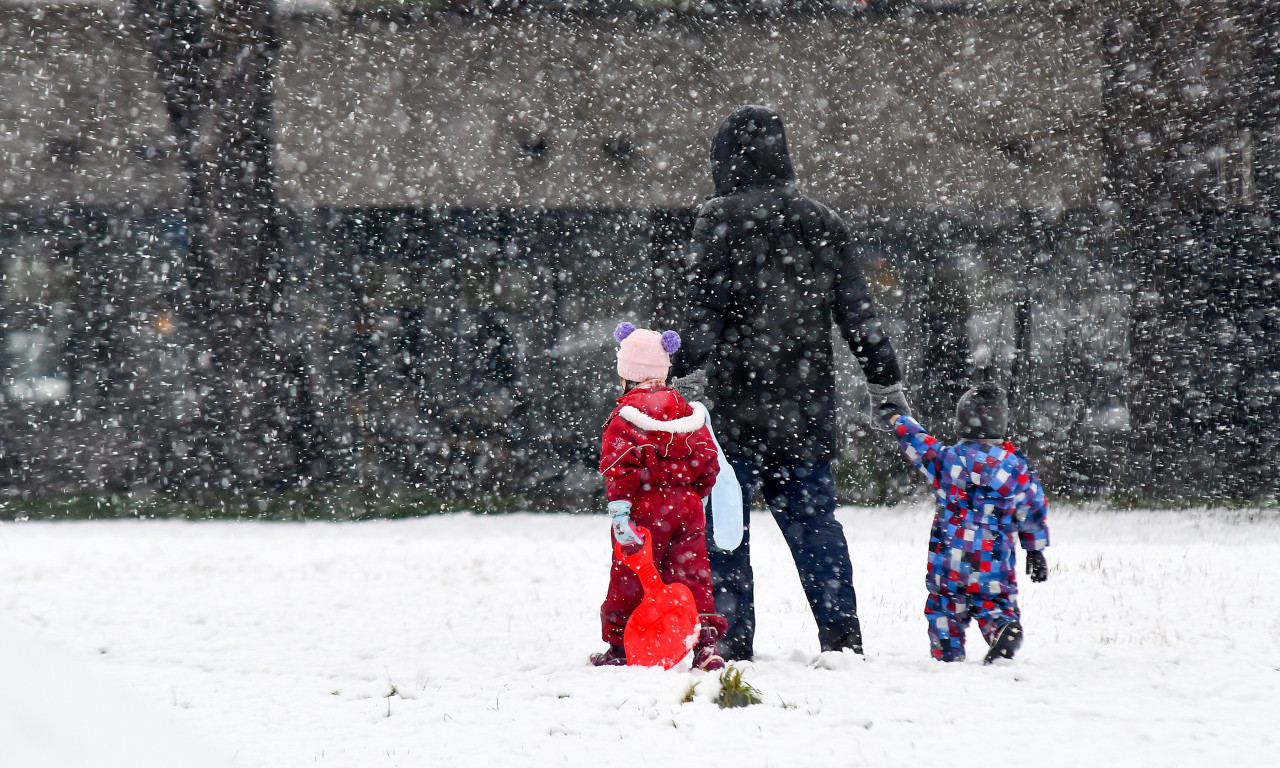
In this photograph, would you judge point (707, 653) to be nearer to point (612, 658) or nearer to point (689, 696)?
point (612, 658)

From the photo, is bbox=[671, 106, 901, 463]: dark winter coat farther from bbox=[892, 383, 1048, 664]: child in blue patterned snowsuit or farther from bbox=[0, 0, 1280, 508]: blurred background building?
bbox=[0, 0, 1280, 508]: blurred background building

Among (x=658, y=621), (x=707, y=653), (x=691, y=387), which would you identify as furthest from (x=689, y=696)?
(x=691, y=387)

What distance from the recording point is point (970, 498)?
440cm

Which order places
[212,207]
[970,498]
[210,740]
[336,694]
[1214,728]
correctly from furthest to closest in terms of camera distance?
[212,207]
[970,498]
[336,694]
[1214,728]
[210,740]

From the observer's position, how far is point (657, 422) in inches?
167

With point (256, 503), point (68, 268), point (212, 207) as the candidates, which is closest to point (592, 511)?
point (256, 503)

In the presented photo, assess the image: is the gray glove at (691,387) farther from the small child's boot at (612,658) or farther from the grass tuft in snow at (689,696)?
the grass tuft in snow at (689,696)

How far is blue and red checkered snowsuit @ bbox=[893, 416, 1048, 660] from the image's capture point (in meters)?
4.34

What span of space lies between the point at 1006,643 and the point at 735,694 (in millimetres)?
1399

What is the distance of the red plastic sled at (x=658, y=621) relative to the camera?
4.15m

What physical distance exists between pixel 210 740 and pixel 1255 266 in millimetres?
10361

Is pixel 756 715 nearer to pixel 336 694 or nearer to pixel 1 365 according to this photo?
pixel 336 694

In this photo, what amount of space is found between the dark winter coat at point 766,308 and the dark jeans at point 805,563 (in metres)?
0.10

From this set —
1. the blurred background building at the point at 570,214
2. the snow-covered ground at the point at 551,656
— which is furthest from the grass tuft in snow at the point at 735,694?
the blurred background building at the point at 570,214
